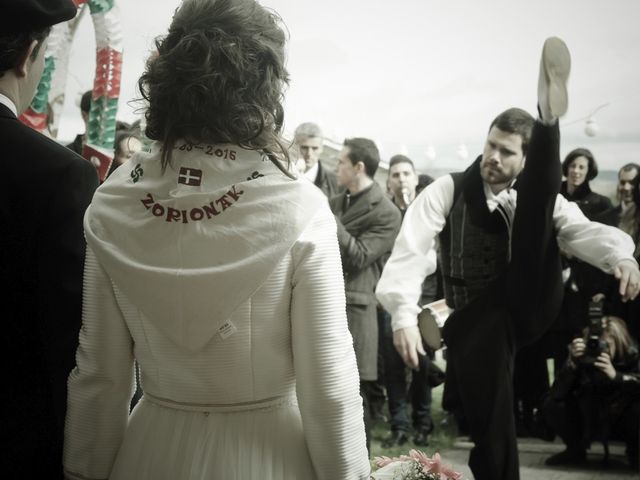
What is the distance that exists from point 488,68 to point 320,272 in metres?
2.08

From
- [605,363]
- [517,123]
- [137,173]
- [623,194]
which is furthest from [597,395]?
[137,173]

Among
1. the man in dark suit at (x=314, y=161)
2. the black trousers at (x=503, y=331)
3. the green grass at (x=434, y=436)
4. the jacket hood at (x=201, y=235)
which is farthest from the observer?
the man in dark suit at (x=314, y=161)

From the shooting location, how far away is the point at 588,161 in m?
2.76

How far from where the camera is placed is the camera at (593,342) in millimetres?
2710

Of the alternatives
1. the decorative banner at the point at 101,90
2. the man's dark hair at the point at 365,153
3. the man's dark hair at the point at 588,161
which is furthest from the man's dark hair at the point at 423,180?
the decorative banner at the point at 101,90

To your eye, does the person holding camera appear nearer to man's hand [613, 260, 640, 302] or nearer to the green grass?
man's hand [613, 260, 640, 302]

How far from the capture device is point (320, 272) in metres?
1.18

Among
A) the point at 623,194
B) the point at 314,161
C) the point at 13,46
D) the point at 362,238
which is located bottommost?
the point at 362,238

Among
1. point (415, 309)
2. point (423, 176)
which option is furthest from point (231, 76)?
point (423, 176)

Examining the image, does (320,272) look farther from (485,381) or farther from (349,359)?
(485,381)

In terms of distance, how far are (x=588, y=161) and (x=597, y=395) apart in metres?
0.88

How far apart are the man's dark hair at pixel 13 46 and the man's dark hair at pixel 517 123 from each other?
1.70m

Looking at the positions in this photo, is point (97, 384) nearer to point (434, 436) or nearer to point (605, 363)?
point (605, 363)

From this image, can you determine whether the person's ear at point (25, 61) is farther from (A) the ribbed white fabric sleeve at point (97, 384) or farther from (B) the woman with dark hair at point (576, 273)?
(B) the woman with dark hair at point (576, 273)
